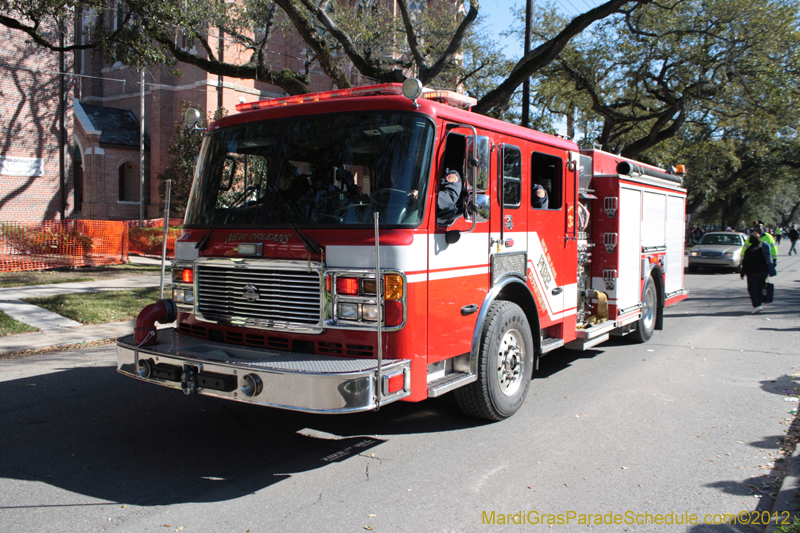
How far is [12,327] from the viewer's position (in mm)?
9352

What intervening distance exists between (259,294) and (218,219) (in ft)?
2.84

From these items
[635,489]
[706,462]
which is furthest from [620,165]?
[635,489]

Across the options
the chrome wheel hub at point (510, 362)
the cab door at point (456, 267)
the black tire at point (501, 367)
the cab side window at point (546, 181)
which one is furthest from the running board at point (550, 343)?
the cab side window at point (546, 181)

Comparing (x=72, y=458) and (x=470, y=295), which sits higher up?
(x=470, y=295)

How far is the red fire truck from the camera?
423 cm

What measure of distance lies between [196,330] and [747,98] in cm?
2182

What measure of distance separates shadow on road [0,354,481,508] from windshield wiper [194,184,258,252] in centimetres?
161

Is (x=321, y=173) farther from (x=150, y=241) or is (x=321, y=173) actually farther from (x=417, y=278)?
(x=150, y=241)

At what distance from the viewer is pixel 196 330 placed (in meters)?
5.16

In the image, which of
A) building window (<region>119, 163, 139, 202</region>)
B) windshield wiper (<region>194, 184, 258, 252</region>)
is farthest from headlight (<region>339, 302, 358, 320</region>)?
building window (<region>119, 163, 139, 202</region>)

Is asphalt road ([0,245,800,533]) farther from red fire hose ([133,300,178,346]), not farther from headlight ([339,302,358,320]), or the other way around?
headlight ([339,302,358,320])

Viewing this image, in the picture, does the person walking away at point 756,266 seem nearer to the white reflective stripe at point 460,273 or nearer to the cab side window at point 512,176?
the cab side window at point 512,176

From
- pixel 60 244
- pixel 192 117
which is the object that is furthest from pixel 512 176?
pixel 60 244

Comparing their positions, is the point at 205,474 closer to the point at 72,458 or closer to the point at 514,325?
the point at 72,458
